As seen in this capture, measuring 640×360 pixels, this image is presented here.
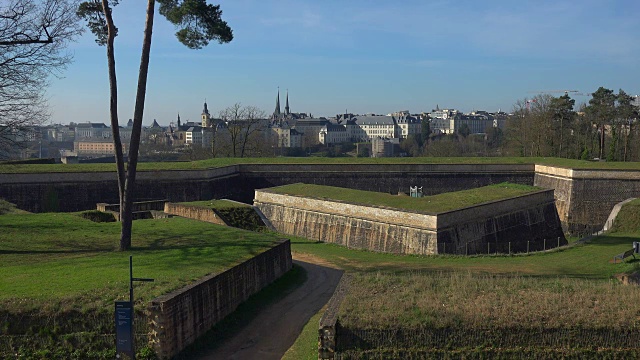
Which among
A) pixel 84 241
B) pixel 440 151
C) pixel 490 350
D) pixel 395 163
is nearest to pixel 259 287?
pixel 84 241

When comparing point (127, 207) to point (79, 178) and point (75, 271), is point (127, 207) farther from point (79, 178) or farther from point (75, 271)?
point (79, 178)

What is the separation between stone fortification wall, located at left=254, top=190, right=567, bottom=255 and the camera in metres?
23.3

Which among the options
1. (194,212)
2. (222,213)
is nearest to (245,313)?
(222,213)

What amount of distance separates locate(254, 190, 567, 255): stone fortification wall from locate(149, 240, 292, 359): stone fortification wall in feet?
26.1

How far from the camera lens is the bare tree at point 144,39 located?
16891 mm

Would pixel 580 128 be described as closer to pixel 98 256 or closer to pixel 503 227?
pixel 503 227

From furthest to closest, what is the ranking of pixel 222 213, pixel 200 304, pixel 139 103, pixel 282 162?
pixel 282 162 → pixel 222 213 → pixel 139 103 → pixel 200 304

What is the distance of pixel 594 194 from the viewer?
117 ft

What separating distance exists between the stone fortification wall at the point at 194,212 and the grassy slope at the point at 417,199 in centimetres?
429

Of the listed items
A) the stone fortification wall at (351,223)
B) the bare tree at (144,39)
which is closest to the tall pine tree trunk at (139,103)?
the bare tree at (144,39)

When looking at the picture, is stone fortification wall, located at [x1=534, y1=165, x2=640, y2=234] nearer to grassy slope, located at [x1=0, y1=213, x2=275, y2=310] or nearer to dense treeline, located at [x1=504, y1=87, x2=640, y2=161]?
dense treeline, located at [x1=504, y1=87, x2=640, y2=161]

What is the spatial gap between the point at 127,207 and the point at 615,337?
12126 mm

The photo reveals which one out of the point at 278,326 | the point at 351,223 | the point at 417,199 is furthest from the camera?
the point at 417,199

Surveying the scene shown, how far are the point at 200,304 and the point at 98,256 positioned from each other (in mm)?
4331
